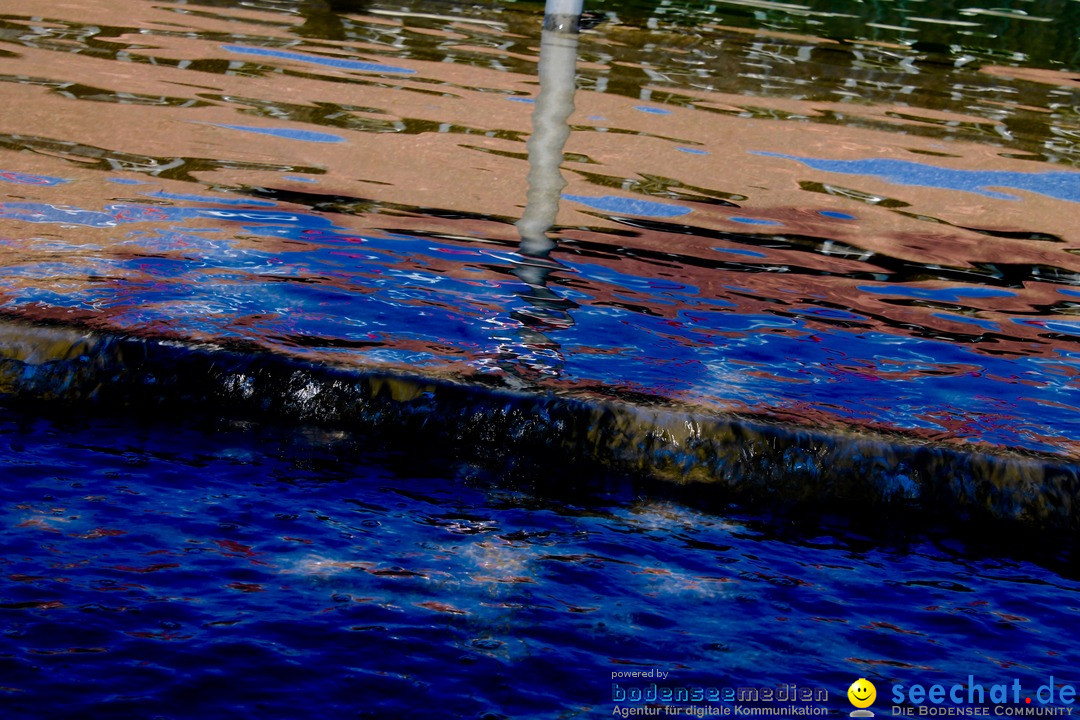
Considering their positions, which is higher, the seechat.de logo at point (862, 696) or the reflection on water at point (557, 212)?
the reflection on water at point (557, 212)

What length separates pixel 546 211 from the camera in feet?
20.7

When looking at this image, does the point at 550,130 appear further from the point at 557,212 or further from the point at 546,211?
the point at 546,211

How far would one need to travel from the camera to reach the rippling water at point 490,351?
272 cm

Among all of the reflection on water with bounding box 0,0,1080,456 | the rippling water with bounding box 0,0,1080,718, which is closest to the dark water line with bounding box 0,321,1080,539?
the rippling water with bounding box 0,0,1080,718

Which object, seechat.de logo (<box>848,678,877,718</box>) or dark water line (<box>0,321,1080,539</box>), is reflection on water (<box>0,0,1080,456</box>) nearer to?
dark water line (<box>0,321,1080,539</box>)

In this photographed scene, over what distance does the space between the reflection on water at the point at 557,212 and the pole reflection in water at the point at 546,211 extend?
0.02 meters

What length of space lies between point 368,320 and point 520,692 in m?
2.39

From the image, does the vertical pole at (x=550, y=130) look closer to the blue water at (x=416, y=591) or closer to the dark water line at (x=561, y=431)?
the dark water line at (x=561, y=431)

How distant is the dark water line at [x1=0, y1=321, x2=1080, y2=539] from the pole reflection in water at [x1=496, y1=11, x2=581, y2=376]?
40cm

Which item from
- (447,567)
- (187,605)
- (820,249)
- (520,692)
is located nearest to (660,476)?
(447,567)

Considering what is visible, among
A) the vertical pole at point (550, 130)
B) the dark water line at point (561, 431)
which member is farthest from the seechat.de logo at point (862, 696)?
the vertical pole at point (550, 130)

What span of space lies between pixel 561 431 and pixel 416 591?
1055 mm

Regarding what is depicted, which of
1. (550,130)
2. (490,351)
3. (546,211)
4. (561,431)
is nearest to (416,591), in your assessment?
(561,431)

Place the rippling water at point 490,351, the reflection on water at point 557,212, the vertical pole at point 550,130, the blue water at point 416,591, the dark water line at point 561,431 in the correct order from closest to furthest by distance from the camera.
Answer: the blue water at point 416,591 < the rippling water at point 490,351 < the dark water line at point 561,431 < the reflection on water at point 557,212 < the vertical pole at point 550,130
